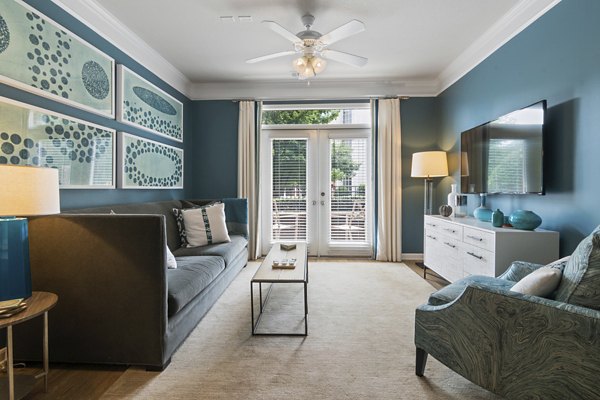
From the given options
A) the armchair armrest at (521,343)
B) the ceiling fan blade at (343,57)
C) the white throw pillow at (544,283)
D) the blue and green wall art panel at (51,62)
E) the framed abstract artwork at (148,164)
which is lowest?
the armchair armrest at (521,343)

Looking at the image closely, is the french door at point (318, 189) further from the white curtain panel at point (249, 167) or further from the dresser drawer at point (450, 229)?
the dresser drawer at point (450, 229)

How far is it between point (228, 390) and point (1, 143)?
2019 millimetres

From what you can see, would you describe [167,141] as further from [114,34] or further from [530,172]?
[530,172]

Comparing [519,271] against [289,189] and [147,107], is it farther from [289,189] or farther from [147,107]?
[147,107]

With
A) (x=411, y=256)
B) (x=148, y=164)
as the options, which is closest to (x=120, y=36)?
(x=148, y=164)

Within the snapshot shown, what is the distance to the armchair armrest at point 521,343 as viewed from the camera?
Result: 117cm

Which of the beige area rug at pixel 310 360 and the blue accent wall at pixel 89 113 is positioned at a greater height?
the blue accent wall at pixel 89 113

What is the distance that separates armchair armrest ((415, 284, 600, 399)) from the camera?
3.84 feet

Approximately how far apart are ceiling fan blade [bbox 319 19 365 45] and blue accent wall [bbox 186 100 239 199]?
8.30 feet

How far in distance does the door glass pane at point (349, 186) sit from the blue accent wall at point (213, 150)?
1.58m

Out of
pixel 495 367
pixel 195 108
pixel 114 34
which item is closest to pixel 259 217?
pixel 195 108

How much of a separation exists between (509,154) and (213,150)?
3.90m

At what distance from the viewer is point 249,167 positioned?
15.5ft

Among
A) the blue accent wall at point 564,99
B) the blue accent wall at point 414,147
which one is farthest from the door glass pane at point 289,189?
the blue accent wall at point 564,99
